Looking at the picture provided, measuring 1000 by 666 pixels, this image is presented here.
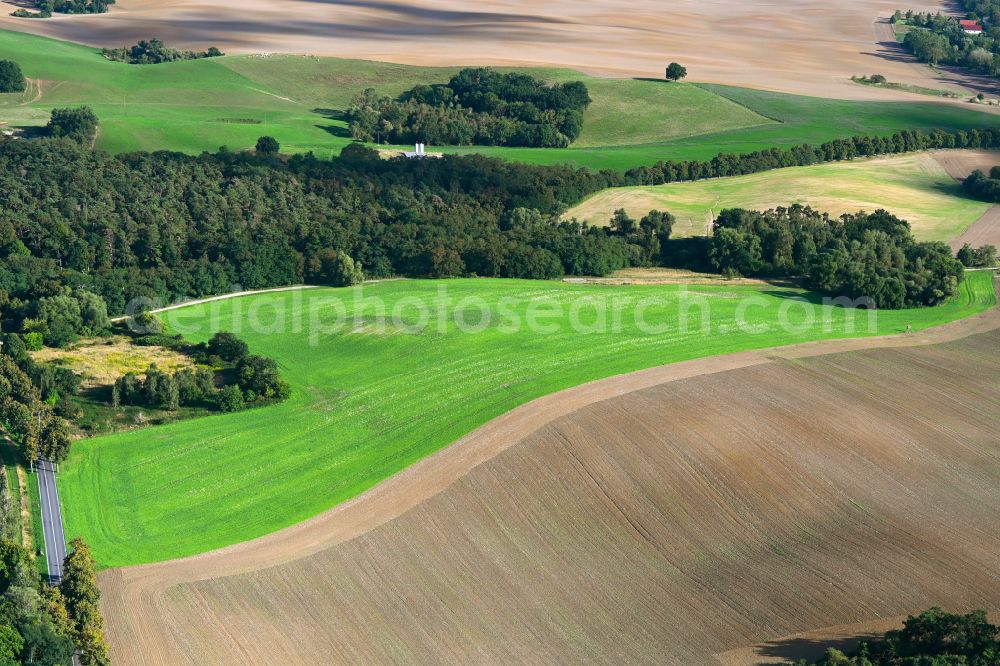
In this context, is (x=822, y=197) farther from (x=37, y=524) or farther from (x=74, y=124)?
(x=37, y=524)

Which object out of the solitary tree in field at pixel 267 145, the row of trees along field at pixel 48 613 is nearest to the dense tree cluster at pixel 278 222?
the solitary tree in field at pixel 267 145

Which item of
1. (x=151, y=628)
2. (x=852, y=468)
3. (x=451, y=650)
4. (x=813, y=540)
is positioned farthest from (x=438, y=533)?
(x=852, y=468)

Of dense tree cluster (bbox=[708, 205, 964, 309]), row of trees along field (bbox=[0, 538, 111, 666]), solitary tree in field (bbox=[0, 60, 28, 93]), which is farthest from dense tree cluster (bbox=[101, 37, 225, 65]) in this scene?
row of trees along field (bbox=[0, 538, 111, 666])

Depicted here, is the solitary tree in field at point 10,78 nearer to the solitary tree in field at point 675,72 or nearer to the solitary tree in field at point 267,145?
the solitary tree in field at point 267,145

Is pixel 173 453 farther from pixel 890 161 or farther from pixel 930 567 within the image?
pixel 890 161

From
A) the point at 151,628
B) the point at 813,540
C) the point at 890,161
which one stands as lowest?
the point at 151,628

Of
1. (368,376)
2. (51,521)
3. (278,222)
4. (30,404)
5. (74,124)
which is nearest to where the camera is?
(51,521)

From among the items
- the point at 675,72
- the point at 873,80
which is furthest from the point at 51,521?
the point at 873,80
